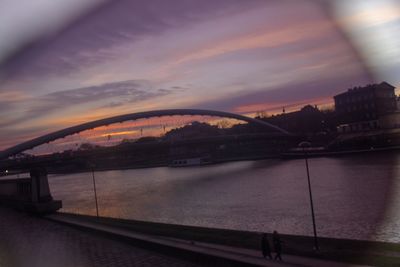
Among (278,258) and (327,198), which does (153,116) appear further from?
(278,258)

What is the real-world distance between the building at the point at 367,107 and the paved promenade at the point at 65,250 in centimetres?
3626

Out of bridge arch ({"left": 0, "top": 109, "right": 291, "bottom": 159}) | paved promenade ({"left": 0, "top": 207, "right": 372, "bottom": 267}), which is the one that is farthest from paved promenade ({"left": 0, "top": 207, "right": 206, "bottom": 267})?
bridge arch ({"left": 0, "top": 109, "right": 291, "bottom": 159})

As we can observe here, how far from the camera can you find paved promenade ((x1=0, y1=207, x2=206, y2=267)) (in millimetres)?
7723

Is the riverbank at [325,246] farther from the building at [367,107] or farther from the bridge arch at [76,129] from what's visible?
the building at [367,107]

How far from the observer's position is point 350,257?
6.74 metres

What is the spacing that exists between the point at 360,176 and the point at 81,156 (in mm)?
19719

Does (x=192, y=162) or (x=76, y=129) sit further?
(x=192, y=162)

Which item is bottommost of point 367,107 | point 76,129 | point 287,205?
point 287,205

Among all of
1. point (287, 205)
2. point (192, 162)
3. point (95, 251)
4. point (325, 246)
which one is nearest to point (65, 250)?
point (95, 251)

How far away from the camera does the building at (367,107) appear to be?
4328cm

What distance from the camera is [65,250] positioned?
9102 mm

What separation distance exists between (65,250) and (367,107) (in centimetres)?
4141

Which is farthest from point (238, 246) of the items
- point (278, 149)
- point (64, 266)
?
point (278, 149)

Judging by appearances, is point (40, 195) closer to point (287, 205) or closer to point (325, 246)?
point (287, 205)
